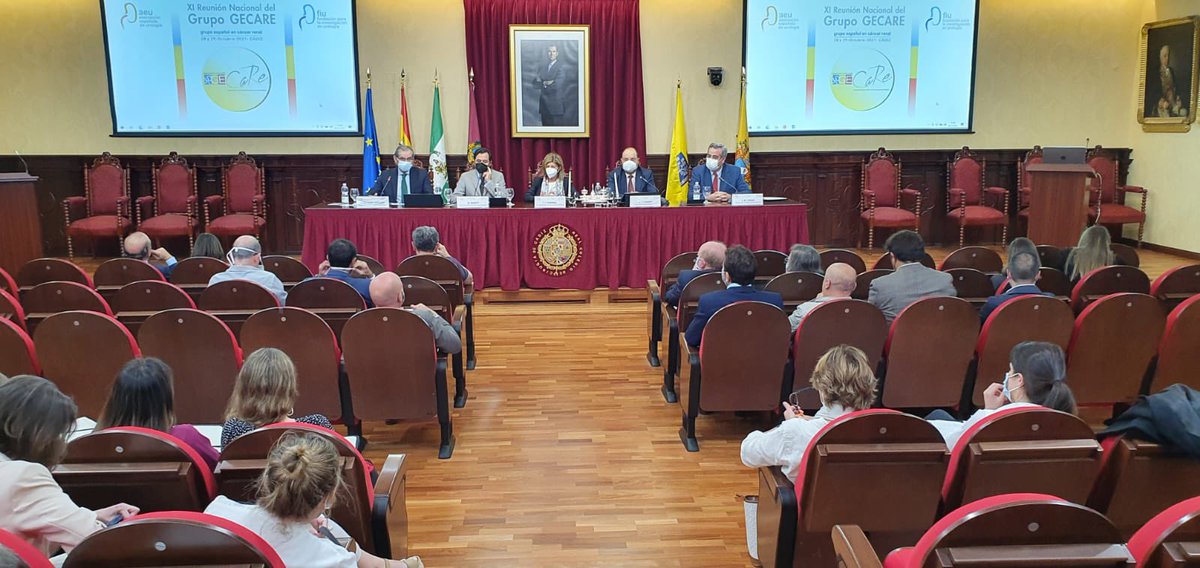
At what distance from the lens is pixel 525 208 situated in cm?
725

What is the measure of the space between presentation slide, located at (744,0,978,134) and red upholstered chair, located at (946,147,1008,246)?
665 millimetres

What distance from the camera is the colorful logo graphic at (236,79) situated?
920 centimetres

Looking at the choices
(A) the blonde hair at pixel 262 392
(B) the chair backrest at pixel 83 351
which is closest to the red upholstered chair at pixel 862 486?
(A) the blonde hair at pixel 262 392

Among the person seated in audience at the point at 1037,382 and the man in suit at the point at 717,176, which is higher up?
the man in suit at the point at 717,176

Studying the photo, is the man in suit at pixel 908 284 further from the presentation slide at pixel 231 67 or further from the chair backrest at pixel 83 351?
the presentation slide at pixel 231 67

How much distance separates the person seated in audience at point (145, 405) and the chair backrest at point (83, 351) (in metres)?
1.38

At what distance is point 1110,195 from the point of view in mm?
9805

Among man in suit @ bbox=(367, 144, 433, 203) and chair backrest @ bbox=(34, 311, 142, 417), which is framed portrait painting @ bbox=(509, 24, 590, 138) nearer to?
man in suit @ bbox=(367, 144, 433, 203)

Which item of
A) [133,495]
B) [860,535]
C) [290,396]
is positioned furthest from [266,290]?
[860,535]

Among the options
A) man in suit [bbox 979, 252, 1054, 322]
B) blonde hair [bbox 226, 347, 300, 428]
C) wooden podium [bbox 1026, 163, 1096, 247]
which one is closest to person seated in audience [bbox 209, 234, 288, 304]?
blonde hair [bbox 226, 347, 300, 428]

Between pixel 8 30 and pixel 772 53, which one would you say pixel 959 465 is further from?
pixel 8 30

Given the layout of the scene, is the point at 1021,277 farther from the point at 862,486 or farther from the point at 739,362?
the point at 862,486

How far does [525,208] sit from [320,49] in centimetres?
372

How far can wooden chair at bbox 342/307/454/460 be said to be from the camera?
3.79 metres
